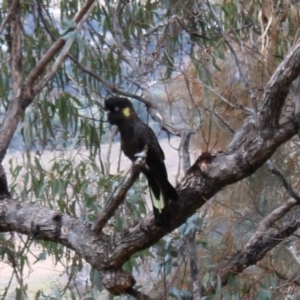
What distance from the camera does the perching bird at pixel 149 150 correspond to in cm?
200

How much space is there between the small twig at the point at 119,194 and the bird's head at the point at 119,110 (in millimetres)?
366

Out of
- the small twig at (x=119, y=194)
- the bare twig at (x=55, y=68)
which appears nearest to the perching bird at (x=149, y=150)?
the small twig at (x=119, y=194)

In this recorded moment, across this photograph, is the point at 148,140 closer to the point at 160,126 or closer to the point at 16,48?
the point at 160,126

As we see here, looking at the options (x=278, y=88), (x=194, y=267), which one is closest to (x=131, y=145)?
(x=194, y=267)

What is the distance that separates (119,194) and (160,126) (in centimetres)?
68

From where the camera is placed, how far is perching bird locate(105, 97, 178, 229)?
200 centimetres

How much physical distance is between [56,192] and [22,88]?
0.54m

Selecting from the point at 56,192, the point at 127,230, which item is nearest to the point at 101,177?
the point at 56,192

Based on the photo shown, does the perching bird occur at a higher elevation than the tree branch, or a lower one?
lower

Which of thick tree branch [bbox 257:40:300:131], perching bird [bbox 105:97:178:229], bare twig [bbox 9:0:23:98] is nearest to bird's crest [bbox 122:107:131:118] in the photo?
perching bird [bbox 105:97:178:229]

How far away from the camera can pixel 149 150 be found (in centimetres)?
217

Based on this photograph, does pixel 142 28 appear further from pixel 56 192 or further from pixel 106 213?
pixel 106 213

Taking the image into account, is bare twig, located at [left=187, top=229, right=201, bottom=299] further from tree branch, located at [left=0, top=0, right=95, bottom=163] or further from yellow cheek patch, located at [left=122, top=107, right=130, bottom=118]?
tree branch, located at [left=0, top=0, right=95, bottom=163]

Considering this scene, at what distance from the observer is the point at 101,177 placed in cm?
272
